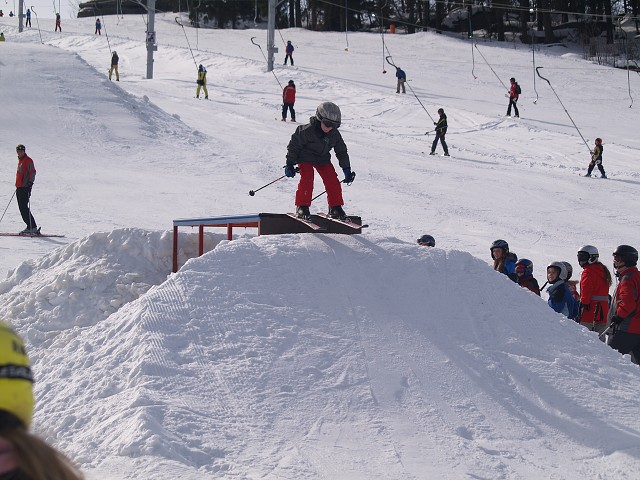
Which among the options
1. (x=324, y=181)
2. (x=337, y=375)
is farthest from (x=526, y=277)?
(x=337, y=375)

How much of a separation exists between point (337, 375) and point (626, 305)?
289 cm

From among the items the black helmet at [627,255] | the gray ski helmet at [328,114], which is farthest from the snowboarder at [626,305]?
the gray ski helmet at [328,114]

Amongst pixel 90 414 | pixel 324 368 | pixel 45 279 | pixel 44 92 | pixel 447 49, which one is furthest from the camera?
pixel 447 49

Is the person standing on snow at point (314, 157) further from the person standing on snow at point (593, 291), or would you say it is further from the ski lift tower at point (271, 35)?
the ski lift tower at point (271, 35)

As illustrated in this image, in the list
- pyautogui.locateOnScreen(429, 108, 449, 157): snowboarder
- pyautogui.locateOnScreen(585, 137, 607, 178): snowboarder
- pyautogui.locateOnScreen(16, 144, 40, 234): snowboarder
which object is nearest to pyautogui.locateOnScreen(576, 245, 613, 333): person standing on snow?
pyautogui.locateOnScreen(16, 144, 40, 234): snowboarder

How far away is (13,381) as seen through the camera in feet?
4.97

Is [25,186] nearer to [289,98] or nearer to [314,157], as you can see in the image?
[314,157]

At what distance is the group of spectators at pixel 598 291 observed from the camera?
7.58 metres

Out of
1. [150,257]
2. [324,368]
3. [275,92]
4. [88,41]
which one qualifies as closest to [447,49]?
[275,92]

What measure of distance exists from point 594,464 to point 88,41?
1890 inches

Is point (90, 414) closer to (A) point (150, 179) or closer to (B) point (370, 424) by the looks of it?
(B) point (370, 424)

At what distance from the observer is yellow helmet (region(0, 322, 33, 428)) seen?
1502 mm

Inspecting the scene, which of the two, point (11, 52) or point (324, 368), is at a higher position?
point (11, 52)

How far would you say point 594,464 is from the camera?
5.64m
